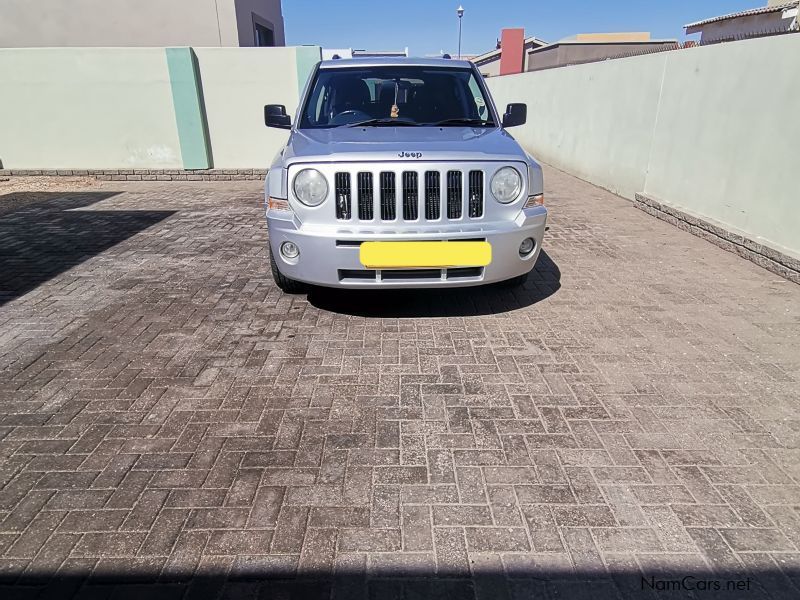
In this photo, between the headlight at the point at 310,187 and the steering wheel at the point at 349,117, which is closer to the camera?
the headlight at the point at 310,187

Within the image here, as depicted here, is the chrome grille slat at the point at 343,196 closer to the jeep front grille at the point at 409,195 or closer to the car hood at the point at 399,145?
the jeep front grille at the point at 409,195

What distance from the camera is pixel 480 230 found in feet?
12.0

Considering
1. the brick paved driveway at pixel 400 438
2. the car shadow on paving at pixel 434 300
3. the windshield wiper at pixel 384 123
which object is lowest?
the brick paved driveway at pixel 400 438

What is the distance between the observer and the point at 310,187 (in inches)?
143

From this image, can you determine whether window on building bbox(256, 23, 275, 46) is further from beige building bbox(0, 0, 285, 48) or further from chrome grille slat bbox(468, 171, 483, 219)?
chrome grille slat bbox(468, 171, 483, 219)

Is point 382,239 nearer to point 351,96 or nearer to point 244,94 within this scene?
point 351,96

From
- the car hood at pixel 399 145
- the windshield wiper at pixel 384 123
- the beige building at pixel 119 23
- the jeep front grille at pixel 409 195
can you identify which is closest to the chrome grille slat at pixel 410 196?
the jeep front grille at pixel 409 195

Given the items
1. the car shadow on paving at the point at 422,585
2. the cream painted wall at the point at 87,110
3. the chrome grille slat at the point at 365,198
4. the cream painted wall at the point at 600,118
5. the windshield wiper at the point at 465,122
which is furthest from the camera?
the cream painted wall at the point at 87,110

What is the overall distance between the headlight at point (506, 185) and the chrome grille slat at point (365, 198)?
90 centimetres

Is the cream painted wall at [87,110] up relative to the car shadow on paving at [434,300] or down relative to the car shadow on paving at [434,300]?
up

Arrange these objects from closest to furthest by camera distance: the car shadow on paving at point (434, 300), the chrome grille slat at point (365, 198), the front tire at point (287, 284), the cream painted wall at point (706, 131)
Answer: the chrome grille slat at point (365, 198)
the car shadow on paving at point (434, 300)
the front tire at point (287, 284)
the cream painted wall at point (706, 131)

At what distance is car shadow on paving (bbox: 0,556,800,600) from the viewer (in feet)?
6.07

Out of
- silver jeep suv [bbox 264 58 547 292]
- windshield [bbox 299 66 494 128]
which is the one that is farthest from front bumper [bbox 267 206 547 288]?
windshield [bbox 299 66 494 128]

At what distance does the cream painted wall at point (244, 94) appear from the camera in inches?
391
